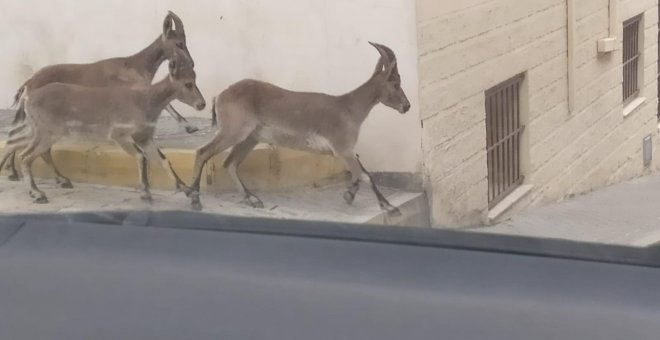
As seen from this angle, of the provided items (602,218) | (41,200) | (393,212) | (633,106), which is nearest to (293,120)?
(393,212)

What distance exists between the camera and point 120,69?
19.0 feet

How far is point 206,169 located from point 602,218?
2.75 meters

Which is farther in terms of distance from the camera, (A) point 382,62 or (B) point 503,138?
(B) point 503,138

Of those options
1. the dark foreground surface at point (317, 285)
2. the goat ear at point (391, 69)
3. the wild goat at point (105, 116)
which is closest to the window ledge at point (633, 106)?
the goat ear at point (391, 69)

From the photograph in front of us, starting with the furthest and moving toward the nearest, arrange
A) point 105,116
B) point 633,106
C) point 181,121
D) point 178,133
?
point 633,106
point 181,121
point 178,133
point 105,116

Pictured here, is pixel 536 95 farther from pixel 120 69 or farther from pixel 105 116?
pixel 105 116

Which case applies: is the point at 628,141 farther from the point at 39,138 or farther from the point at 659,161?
the point at 39,138

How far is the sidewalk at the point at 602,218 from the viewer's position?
533 cm

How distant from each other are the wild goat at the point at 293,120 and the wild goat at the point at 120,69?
1.54 ft

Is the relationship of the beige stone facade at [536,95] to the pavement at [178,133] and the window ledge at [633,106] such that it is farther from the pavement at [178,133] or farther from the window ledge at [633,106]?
the pavement at [178,133]

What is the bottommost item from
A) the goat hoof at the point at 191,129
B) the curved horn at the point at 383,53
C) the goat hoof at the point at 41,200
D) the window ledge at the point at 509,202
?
the window ledge at the point at 509,202

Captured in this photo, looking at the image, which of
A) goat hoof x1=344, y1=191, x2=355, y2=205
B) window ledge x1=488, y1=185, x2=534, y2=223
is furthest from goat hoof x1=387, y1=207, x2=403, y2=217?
window ledge x1=488, y1=185, x2=534, y2=223

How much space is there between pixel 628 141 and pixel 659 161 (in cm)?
Result: 127

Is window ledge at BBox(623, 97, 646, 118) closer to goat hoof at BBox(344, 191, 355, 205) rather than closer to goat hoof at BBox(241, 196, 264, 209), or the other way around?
goat hoof at BBox(344, 191, 355, 205)
